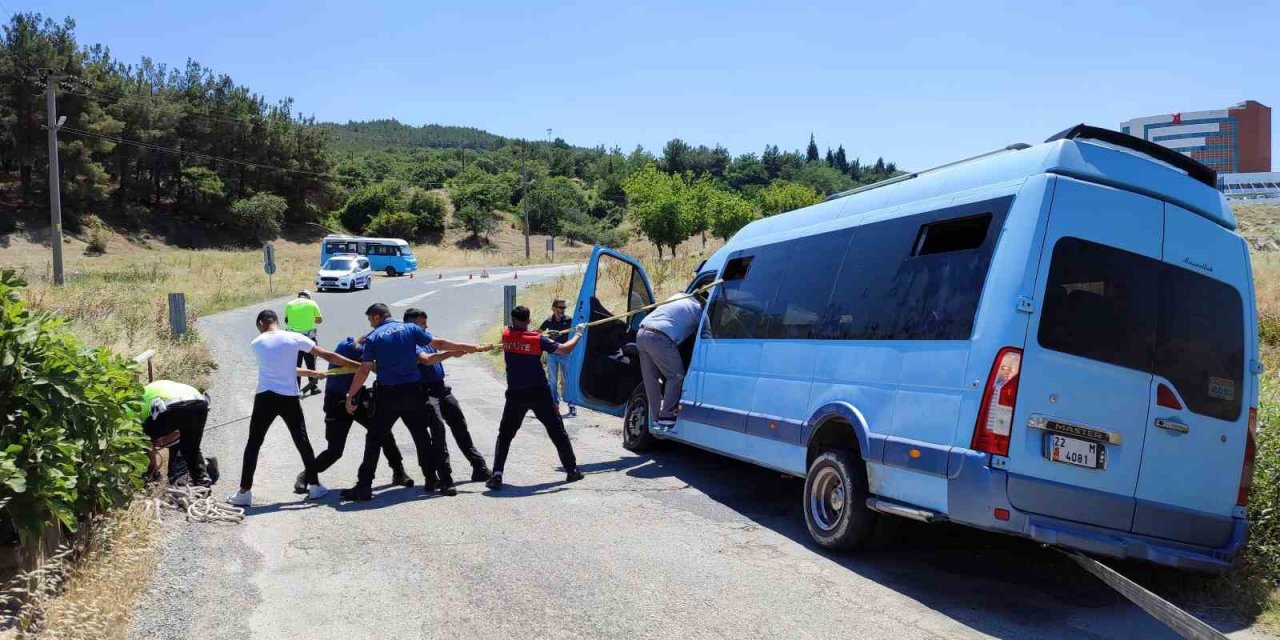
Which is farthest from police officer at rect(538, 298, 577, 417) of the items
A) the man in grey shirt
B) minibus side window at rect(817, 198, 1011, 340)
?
minibus side window at rect(817, 198, 1011, 340)

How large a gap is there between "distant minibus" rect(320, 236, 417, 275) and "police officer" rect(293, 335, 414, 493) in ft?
162

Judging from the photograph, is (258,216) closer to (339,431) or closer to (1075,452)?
(339,431)

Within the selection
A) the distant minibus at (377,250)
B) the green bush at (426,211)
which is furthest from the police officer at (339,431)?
the green bush at (426,211)

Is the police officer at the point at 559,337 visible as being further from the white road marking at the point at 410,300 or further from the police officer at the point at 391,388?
the white road marking at the point at 410,300

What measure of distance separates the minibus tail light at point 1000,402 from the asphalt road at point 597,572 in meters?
1.00

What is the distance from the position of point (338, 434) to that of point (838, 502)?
185 inches

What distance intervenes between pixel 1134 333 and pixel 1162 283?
0.36 meters

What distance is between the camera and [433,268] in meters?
65.1

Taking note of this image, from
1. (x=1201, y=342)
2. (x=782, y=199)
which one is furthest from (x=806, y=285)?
(x=782, y=199)

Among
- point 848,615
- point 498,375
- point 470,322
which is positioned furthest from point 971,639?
point 470,322

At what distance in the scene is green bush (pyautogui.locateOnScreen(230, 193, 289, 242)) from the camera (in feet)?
243

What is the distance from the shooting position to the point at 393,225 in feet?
267

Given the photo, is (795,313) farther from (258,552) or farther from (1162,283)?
(258,552)

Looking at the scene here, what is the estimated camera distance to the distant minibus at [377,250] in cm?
5678
